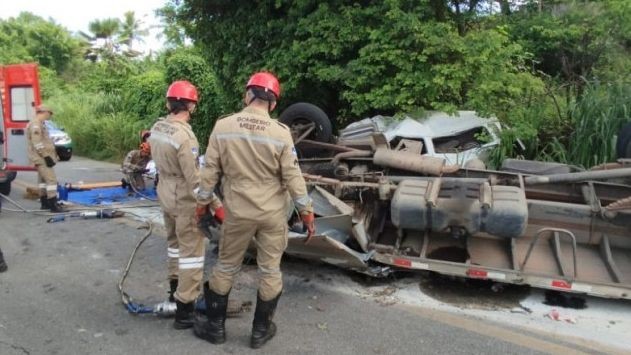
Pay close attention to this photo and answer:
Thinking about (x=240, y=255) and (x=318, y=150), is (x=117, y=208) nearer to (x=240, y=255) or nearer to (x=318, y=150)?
(x=318, y=150)

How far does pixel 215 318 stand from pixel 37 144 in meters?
5.74

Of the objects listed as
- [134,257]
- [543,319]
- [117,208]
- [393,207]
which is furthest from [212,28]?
[543,319]

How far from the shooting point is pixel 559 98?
8.43 metres

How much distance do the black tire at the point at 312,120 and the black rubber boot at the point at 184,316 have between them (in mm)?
3325

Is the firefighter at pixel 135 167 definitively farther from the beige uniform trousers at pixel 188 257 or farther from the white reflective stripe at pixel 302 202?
the white reflective stripe at pixel 302 202

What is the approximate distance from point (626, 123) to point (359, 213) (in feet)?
12.5

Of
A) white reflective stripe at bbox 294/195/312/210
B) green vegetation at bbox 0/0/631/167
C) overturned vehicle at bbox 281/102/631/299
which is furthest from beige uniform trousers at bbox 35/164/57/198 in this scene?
white reflective stripe at bbox 294/195/312/210

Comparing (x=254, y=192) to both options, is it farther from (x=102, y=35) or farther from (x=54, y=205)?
(x=102, y=35)

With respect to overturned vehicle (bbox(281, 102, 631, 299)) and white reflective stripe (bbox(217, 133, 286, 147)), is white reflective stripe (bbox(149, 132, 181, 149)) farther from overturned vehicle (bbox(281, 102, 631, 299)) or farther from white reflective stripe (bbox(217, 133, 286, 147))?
overturned vehicle (bbox(281, 102, 631, 299))

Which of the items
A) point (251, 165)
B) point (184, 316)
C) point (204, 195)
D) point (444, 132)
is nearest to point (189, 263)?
point (184, 316)

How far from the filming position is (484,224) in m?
4.40

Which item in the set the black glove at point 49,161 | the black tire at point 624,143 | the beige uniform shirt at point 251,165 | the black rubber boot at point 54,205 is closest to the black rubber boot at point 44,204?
the black rubber boot at point 54,205

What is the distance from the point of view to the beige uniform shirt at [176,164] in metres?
3.87

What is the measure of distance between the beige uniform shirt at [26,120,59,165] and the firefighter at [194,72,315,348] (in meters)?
5.57
